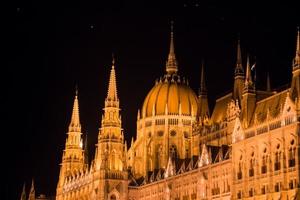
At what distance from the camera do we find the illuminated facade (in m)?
103

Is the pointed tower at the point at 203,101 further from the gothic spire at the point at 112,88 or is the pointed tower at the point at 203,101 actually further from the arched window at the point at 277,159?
the arched window at the point at 277,159

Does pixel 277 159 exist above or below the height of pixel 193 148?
below

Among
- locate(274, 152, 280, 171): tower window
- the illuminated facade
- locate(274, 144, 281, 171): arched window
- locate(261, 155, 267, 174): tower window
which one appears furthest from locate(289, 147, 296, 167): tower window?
locate(261, 155, 267, 174): tower window

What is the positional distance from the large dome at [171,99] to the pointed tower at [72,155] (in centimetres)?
2337

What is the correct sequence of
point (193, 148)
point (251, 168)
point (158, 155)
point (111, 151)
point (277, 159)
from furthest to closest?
point (158, 155)
point (111, 151)
point (193, 148)
point (251, 168)
point (277, 159)

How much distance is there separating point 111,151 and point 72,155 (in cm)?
3478

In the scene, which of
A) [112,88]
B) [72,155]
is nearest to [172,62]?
[112,88]

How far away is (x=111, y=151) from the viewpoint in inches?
6363

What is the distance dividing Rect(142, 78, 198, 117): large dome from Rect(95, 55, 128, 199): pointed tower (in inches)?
664

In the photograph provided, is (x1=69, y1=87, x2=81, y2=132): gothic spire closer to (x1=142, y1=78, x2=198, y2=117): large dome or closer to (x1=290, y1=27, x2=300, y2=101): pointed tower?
(x1=142, y1=78, x2=198, y2=117): large dome

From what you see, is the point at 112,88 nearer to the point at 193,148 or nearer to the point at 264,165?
the point at 193,148

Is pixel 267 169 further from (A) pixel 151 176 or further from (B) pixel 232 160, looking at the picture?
(A) pixel 151 176

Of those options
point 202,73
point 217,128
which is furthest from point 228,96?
point 202,73

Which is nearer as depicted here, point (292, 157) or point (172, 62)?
point (292, 157)
